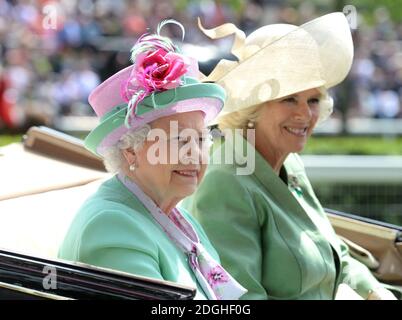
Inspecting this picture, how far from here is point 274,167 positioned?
3.69 meters

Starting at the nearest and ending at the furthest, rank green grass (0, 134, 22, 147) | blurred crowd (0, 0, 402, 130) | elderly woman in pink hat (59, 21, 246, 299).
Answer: elderly woman in pink hat (59, 21, 246, 299), green grass (0, 134, 22, 147), blurred crowd (0, 0, 402, 130)

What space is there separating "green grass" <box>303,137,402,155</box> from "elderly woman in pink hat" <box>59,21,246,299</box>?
6.75 meters

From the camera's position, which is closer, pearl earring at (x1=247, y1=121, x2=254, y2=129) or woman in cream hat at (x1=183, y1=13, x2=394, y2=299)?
woman in cream hat at (x1=183, y1=13, x2=394, y2=299)

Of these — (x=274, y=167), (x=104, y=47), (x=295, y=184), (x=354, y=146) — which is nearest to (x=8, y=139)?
(x=104, y=47)

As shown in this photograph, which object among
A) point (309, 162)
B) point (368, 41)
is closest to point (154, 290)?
point (309, 162)

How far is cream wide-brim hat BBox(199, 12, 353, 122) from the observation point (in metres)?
3.53

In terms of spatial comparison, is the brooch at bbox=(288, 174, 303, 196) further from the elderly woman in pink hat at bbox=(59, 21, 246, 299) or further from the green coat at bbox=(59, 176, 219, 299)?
the green coat at bbox=(59, 176, 219, 299)

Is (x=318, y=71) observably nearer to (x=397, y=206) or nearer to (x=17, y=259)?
(x=17, y=259)

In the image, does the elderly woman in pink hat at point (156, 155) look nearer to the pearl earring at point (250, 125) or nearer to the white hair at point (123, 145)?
the white hair at point (123, 145)

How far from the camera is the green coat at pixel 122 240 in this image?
2.61 m

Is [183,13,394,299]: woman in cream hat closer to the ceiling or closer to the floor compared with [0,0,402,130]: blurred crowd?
closer to the floor
